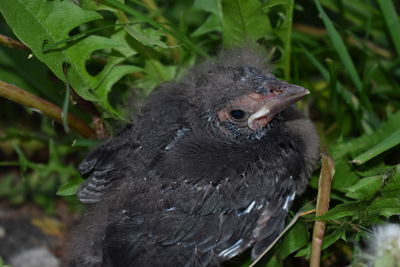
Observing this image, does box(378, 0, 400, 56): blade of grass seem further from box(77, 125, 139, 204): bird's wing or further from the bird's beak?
box(77, 125, 139, 204): bird's wing

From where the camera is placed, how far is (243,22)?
6.25ft

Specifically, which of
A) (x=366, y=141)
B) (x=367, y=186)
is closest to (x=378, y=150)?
(x=367, y=186)

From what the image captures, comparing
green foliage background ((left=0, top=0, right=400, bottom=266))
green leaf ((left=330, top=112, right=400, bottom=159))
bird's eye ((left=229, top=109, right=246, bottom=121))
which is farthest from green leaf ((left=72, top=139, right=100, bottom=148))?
green leaf ((left=330, top=112, right=400, bottom=159))

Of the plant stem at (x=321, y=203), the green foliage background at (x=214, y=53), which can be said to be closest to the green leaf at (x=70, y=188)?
the green foliage background at (x=214, y=53)

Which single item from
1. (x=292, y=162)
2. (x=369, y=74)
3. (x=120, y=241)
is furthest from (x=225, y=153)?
(x=369, y=74)

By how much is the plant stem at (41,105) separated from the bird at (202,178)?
26cm

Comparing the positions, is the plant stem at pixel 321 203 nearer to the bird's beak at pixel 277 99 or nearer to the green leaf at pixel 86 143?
the bird's beak at pixel 277 99

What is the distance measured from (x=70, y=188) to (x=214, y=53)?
2.27 feet

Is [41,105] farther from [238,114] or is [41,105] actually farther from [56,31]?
[238,114]

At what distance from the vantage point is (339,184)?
1.82 meters

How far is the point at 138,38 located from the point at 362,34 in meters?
1.09

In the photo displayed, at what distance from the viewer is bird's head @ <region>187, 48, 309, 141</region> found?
5.24ft

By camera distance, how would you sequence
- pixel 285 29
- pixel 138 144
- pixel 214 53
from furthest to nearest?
pixel 214 53, pixel 285 29, pixel 138 144

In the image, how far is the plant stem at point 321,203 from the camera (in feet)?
→ 5.49
